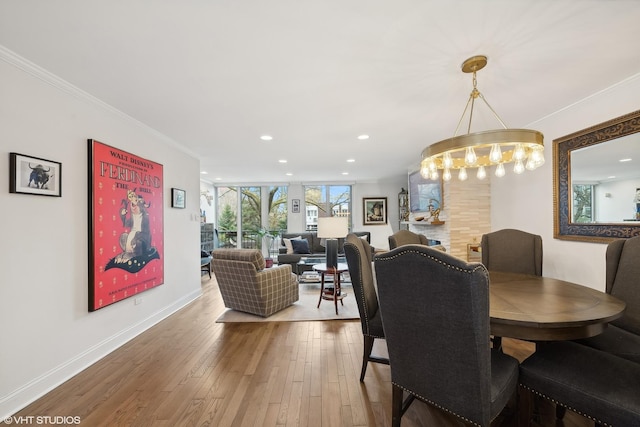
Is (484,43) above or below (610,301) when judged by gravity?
above

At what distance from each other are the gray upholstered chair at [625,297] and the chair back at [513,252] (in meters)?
0.58

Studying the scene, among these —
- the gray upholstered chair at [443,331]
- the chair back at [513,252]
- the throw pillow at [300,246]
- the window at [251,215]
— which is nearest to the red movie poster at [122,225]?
the gray upholstered chair at [443,331]

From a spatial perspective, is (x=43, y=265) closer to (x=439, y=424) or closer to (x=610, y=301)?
(x=439, y=424)

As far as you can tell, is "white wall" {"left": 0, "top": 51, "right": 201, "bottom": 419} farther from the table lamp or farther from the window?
the window

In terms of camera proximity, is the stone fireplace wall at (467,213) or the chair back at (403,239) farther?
the stone fireplace wall at (467,213)

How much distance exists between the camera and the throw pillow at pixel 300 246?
657cm

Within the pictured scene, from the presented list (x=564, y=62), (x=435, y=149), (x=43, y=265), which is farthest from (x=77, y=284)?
(x=564, y=62)

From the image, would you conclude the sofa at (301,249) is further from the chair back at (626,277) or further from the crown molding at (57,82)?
the chair back at (626,277)

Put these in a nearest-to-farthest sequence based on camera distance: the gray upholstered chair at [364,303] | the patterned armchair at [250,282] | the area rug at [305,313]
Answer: the gray upholstered chair at [364,303]
the patterned armchair at [250,282]
the area rug at [305,313]

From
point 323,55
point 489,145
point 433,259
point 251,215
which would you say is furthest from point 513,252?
point 251,215

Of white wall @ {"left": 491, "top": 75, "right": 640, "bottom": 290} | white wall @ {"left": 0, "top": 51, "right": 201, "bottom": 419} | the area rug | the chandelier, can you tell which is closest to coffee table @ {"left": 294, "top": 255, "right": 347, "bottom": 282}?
the area rug

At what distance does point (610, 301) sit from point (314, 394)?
6.30ft

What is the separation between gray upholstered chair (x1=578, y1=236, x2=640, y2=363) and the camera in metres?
1.63

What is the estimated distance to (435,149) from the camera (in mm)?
1942
